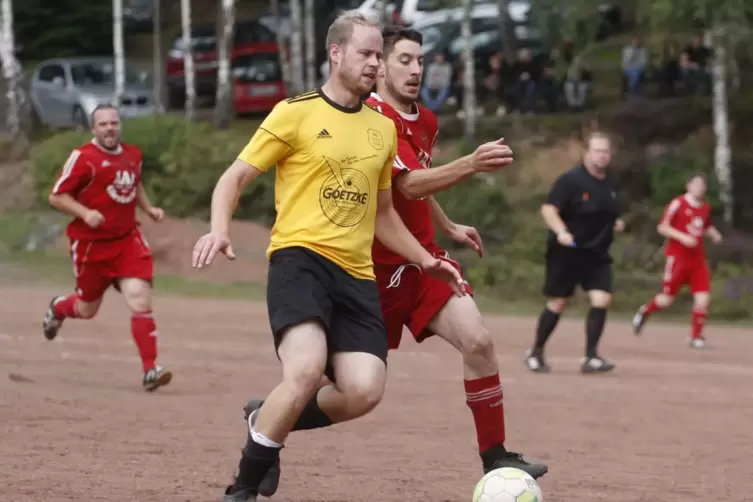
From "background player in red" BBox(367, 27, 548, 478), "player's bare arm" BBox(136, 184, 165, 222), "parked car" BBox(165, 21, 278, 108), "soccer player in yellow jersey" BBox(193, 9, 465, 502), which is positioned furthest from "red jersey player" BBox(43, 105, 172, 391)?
"parked car" BBox(165, 21, 278, 108)

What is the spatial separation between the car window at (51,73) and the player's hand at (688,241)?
64.1 ft

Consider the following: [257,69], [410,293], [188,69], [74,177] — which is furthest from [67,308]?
[188,69]

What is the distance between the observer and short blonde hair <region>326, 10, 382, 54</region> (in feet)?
20.0

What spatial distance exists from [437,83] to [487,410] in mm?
22309

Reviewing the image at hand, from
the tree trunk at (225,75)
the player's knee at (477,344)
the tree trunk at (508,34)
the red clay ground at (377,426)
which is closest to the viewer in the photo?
the player's knee at (477,344)

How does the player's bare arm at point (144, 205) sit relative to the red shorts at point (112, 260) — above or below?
above

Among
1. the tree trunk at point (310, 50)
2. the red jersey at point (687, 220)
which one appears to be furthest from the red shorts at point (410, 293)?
the tree trunk at point (310, 50)

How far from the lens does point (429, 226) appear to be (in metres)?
7.10

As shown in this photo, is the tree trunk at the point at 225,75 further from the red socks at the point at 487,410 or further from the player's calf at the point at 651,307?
the red socks at the point at 487,410

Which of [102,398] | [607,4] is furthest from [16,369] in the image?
[607,4]

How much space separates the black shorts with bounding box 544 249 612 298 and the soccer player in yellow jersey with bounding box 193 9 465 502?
6299 mm

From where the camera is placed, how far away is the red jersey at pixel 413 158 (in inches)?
269

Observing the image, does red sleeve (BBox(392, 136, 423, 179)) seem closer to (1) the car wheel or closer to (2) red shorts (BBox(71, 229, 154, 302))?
(2) red shorts (BBox(71, 229, 154, 302))

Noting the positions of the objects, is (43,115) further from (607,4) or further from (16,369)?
(16,369)
